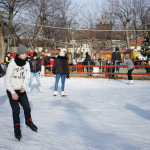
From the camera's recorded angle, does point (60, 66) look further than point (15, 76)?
Yes

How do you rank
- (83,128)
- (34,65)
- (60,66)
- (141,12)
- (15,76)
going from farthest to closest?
(141,12), (34,65), (60,66), (83,128), (15,76)

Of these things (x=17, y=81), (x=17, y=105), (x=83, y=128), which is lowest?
(x=83, y=128)

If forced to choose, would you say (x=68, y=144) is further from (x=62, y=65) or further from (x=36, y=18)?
(x=36, y=18)

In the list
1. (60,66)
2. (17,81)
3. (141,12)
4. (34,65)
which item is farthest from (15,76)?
(141,12)

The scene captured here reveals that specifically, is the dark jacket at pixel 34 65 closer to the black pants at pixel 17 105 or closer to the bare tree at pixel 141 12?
the black pants at pixel 17 105

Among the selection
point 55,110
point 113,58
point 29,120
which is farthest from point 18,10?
point 29,120

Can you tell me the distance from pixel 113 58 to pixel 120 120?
10.0m

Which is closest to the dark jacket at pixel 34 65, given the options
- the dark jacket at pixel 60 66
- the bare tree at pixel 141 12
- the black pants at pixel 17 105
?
the dark jacket at pixel 60 66

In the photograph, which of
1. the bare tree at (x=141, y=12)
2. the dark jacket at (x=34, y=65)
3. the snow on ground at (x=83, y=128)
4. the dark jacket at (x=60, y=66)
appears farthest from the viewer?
the bare tree at (x=141, y=12)

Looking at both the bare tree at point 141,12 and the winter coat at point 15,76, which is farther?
the bare tree at point 141,12

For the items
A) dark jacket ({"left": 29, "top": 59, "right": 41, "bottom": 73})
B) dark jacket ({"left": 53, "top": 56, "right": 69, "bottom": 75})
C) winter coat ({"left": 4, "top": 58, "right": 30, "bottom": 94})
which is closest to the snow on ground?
winter coat ({"left": 4, "top": 58, "right": 30, "bottom": 94})

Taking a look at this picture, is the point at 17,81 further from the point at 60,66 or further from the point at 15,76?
the point at 60,66

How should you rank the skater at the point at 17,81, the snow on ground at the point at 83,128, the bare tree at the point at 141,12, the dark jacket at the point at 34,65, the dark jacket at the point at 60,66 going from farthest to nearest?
the bare tree at the point at 141,12, the dark jacket at the point at 34,65, the dark jacket at the point at 60,66, the skater at the point at 17,81, the snow on ground at the point at 83,128

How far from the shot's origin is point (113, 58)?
1412 centimetres
